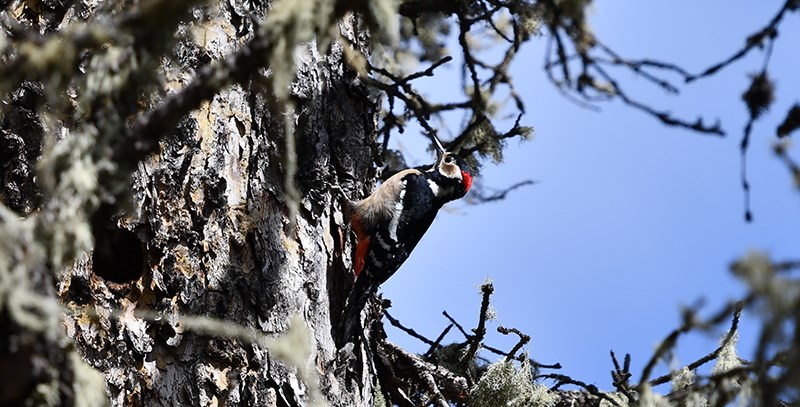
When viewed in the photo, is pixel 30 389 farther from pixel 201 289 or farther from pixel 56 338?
pixel 201 289

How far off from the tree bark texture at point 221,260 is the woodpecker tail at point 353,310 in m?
0.04

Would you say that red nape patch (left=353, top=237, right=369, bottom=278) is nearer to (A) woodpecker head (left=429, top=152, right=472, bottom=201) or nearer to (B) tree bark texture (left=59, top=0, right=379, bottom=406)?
(B) tree bark texture (left=59, top=0, right=379, bottom=406)

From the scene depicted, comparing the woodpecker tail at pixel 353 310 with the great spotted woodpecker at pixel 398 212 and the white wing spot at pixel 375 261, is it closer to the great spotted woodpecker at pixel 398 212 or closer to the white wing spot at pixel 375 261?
the great spotted woodpecker at pixel 398 212

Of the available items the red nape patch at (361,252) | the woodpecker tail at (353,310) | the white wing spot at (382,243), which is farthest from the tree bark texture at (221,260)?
the white wing spot at (382,243)

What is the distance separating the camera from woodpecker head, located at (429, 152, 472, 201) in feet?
13.8

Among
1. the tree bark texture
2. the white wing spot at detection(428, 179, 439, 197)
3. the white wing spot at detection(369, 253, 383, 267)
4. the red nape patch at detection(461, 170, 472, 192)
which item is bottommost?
the tree bark texture

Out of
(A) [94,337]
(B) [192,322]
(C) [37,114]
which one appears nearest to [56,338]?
(B) [192,322]

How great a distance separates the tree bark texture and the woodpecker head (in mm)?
1353

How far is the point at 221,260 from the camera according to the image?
241cm

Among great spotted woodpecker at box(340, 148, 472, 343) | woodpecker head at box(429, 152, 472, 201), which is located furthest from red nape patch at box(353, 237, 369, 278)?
woodpecker head at box(429, 152, 472, 201)

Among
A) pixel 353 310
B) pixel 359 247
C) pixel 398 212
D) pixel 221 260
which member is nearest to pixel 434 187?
pixel 398 212

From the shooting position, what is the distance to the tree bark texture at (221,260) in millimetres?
2260

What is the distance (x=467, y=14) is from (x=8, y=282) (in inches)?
117

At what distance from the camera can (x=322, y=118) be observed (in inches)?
114
